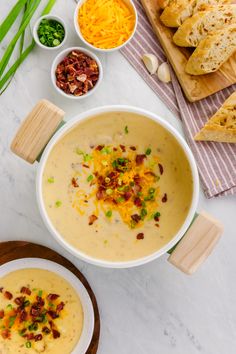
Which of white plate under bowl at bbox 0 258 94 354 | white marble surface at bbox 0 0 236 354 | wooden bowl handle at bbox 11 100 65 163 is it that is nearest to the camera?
wooden bowl handle at bbox 11 100 65 163

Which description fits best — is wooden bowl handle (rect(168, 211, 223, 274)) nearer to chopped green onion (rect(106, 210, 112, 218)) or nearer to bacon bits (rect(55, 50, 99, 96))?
chopped green onion (rect(106, 210, 112, 218))

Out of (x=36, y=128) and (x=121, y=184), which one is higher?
(x=36, y=128)

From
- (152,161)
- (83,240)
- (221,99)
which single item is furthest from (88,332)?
(221,99)

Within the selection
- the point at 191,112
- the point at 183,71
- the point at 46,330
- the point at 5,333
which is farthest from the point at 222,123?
the point at 5,333

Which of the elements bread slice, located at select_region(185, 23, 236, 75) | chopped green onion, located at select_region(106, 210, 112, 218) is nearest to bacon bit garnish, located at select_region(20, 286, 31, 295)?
chopped green onion, located at select_region(106, 210, 112, 218)

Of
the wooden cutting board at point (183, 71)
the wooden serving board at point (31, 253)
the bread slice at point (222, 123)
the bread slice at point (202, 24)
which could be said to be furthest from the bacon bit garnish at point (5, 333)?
the bread slice at point (202, 24)

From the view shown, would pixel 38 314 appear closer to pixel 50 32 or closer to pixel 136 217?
pixel 136 217

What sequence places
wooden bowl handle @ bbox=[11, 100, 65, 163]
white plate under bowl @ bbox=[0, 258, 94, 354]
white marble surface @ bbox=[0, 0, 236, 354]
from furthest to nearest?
1. white marble surface @ bbox=[0, 0, 236, 354]
2. white plate under bowl @ bbox=[0, 258, 94, 354]
3. wooden bowl handle @ bbox=[11, 100, 65, 163]
